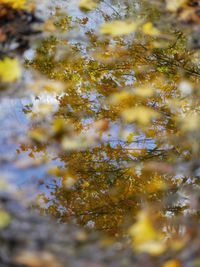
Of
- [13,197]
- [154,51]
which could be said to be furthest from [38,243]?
[154,51]

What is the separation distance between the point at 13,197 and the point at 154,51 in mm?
4848

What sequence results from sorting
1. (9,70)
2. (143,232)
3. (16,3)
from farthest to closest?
(16,3)
(9,70)
(143,232)

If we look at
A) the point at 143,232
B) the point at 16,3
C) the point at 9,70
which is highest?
the point at 16,3

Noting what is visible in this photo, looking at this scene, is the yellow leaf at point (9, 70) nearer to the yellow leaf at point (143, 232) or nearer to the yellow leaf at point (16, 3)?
the yellow leaf at point (16, 3)

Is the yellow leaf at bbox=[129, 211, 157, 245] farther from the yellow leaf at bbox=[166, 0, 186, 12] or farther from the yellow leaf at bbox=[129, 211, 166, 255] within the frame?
the yellow leaf at bbox=[166, 0, 186, 12]

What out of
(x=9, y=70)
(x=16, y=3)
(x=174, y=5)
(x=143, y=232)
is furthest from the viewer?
(x=174, y=5)

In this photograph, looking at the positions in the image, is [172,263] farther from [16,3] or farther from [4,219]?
[16,3]

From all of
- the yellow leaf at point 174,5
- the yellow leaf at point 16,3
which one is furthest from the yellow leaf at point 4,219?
the yellow leaf at point 174,5

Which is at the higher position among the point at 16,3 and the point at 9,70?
the point at 16,3

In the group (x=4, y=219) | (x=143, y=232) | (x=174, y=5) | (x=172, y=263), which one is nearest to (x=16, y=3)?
(x=174, y=5)

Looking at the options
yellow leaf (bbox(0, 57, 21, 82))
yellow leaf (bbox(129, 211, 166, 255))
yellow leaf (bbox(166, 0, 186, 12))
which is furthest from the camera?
yellow leaf (bbox(166, 0, 186, 12))

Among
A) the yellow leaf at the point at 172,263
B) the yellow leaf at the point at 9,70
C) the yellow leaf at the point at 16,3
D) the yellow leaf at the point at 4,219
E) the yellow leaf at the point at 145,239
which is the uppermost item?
the yellow leaf at the point at 16,3

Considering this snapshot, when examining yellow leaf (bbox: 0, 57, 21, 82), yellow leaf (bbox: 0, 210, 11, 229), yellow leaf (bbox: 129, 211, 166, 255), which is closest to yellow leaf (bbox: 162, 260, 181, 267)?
yellow leaf (bbox: 129, 211, 166, 255)

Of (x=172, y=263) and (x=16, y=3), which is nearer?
(x=172, y=263)
